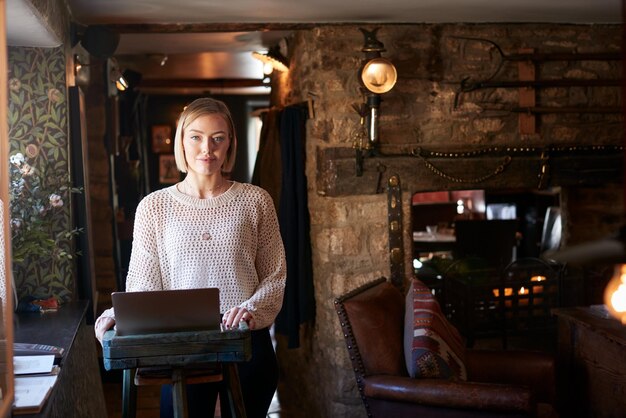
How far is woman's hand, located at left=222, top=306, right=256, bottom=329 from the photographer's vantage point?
2.38 meters

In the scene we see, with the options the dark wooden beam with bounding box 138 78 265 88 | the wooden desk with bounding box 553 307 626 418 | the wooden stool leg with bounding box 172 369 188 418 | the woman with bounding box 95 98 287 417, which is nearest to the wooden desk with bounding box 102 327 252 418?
the wooden stool leg with bounding box 172 369 188 418

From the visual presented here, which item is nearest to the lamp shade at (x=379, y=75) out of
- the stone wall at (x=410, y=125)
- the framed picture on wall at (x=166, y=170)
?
the stone wall at (x=410, y=125)

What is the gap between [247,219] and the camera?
2.68 m

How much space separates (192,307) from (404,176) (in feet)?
8.04

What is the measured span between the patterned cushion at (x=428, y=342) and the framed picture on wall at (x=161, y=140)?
699 cm

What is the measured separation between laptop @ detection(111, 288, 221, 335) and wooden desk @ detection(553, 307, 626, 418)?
202 cm

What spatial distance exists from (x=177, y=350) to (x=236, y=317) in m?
0.25

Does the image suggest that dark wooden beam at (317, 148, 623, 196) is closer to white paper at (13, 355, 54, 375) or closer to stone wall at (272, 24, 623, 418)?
stone wall at (272, 24, 623, 418)

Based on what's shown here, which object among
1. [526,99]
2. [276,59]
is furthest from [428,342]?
[276,59]

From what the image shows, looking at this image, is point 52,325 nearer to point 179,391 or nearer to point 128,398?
point 128,398

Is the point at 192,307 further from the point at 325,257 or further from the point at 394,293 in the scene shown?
the point at 325,257

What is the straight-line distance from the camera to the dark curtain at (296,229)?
4.55 meters

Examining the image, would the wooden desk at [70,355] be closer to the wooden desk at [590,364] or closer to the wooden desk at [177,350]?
the wooden desk at [177,350]

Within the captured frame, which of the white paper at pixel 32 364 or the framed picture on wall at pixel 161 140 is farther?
the framed picture on wall at pixel 161 140
